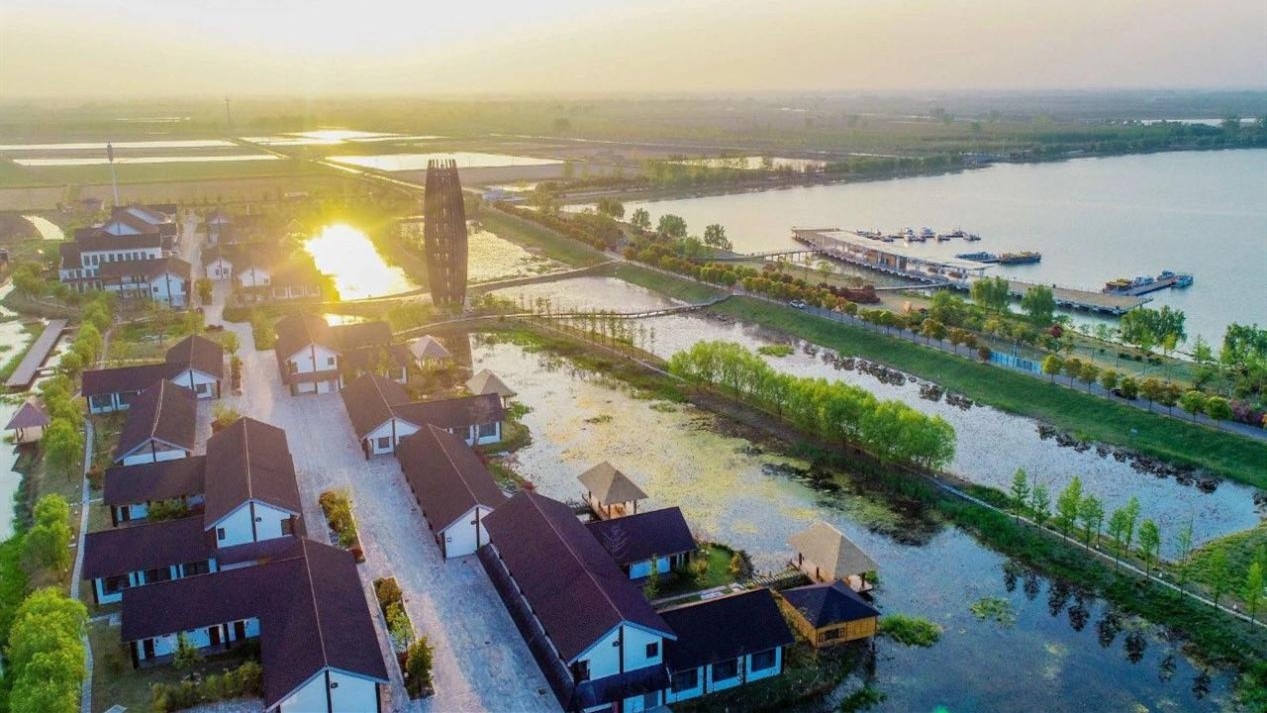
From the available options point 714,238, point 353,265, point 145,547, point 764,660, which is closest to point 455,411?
point 145,547

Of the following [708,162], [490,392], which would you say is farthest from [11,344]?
[708,162]

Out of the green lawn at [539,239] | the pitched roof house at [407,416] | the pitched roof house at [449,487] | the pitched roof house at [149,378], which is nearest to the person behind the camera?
the pitched roof house at [449,487]

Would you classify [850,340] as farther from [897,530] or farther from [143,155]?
[143,155]

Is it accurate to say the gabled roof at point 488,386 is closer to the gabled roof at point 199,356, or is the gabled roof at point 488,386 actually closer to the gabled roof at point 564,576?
the gabled roof at point 199,356

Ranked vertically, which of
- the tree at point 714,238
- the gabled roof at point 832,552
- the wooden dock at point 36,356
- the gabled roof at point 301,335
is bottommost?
the gabled roof at point 832,552

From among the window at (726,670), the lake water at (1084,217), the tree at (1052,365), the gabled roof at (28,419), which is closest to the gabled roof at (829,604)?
the window at (726,670)

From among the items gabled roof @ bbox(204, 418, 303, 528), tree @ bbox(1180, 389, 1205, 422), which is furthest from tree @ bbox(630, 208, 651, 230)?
gabled roof @ bbox(204, 418, 303, 528)

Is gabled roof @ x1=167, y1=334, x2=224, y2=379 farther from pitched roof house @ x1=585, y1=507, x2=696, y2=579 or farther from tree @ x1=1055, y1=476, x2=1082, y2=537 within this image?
tree @ x1=1055, y1=476, x2=1082, y2=537
